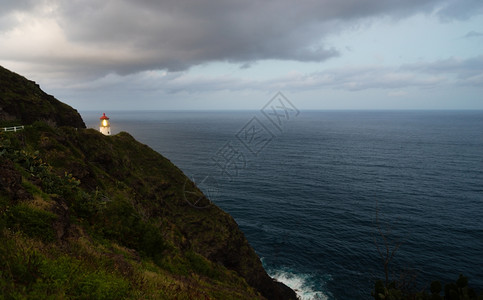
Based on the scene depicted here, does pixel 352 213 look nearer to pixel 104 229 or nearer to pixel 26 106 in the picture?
pixel 104 229

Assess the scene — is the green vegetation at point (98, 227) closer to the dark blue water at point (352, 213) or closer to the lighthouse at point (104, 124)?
the dark blue water at point (352, 213)

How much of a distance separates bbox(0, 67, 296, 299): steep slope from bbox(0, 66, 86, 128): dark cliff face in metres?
6.74

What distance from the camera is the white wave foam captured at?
32656mm

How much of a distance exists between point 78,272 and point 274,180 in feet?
221

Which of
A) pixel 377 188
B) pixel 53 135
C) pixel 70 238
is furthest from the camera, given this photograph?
pixel 377 188

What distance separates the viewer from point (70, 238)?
11.6 meters

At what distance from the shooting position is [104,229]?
1678cm

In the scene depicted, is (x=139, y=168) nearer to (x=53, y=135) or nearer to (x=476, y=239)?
(x=53, y=135)

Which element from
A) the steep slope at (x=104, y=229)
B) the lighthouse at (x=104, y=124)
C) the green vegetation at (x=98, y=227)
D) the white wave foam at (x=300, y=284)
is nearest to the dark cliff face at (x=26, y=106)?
the green vegetation at (x=98, y=227)

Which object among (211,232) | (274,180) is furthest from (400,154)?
(211,232)

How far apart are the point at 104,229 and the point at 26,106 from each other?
28.8 metres

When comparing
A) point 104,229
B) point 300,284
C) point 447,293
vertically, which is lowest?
point 300,284

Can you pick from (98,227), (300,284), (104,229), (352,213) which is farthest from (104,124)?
(352,213)

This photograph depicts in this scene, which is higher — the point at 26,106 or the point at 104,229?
the point at 26,106
